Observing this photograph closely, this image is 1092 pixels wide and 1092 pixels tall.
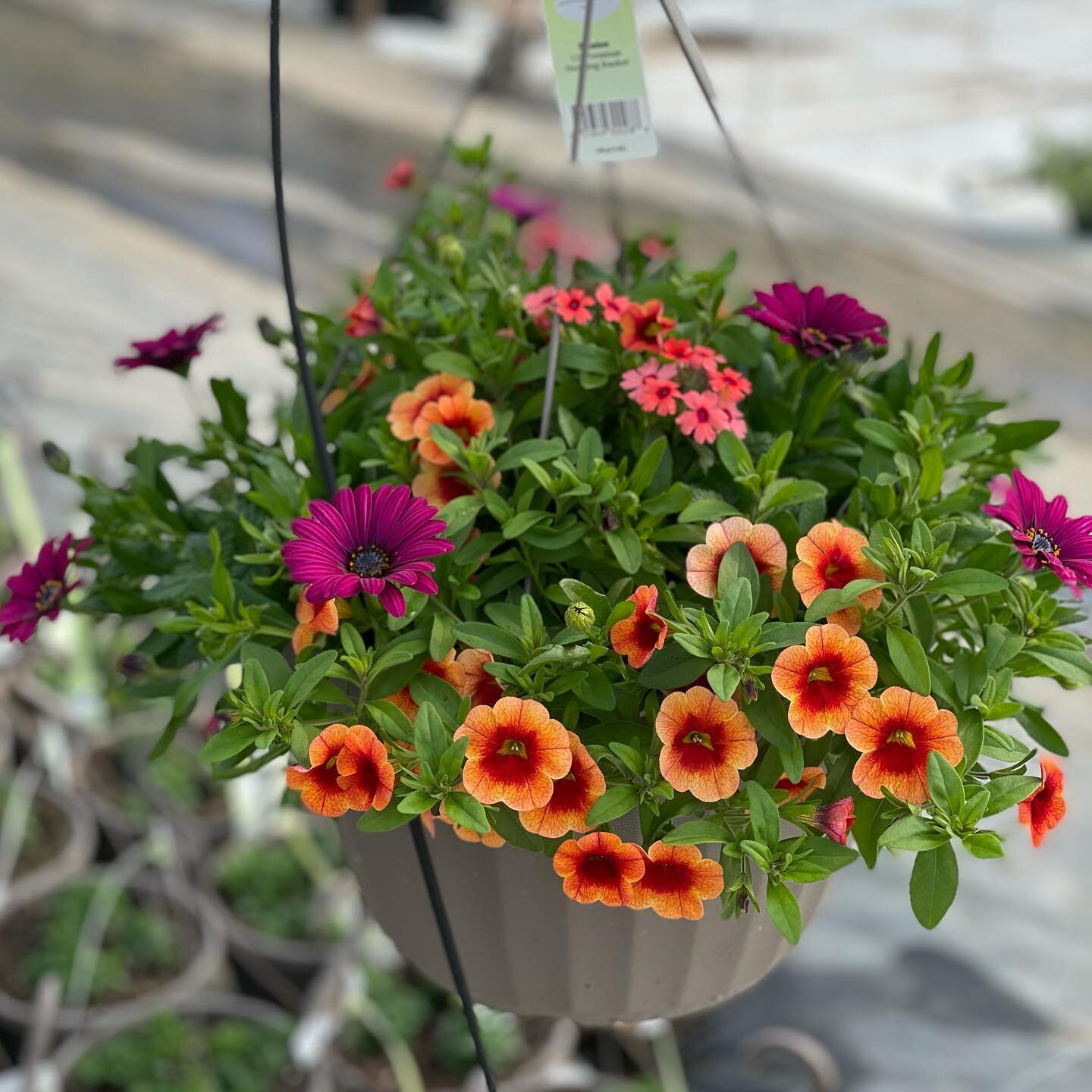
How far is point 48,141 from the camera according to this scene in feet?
16.0

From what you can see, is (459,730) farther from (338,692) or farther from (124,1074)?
(124,1074)

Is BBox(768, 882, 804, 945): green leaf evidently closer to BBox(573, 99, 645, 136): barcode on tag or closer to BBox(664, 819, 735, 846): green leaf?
BBox(664, 819, 735, 846): green leaf

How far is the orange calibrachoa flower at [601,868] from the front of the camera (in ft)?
1.65

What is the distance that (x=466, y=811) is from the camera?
49cm

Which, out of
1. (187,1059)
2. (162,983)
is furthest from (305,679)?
(162,983)

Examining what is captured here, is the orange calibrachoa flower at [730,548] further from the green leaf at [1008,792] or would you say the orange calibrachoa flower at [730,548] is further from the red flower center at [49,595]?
the red flower center at [49,595]

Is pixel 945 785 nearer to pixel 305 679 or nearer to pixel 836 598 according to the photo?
pixel 836 598

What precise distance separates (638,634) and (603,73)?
30 cm

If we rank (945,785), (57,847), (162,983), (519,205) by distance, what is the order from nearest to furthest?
(945,785), (519,205), (162,983), (57,847)

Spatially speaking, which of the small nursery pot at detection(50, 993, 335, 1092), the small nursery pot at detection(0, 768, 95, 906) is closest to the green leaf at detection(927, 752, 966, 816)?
the small nursery pot at detection(50, 993, 335, 1092)

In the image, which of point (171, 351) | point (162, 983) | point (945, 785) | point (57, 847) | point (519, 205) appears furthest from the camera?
point (57, 847)

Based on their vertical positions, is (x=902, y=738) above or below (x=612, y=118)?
below

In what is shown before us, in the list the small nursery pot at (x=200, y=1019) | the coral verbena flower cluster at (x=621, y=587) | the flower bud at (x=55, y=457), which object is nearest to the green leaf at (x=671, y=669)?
the coral verbena flower cluster at (x=621, y=587)

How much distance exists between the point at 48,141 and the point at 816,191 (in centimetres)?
A: 317
